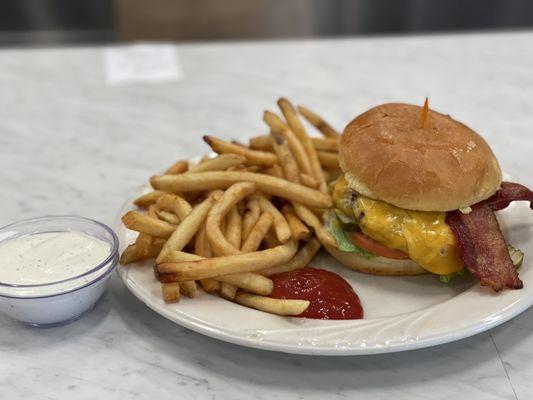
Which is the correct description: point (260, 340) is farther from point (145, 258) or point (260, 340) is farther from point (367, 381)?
point (145, 258)

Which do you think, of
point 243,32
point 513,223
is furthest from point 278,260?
point 243,32

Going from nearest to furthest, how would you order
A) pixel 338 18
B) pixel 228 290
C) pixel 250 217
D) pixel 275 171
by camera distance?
1. pixel 228 290
2. pixel 250 217
3. pixel 275 171
4. pixel 338 18

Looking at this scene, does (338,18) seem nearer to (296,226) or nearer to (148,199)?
(148,199)

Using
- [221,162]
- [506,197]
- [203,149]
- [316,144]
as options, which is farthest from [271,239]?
[203,149]

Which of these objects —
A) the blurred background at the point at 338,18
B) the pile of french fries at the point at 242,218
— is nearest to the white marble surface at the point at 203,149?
the pile of french fries at the point at 242,218

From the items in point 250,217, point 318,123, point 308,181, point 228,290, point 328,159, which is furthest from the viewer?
point 318,123

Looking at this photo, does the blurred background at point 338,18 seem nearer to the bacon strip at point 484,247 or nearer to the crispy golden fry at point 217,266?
the bacon strip at point 484,247

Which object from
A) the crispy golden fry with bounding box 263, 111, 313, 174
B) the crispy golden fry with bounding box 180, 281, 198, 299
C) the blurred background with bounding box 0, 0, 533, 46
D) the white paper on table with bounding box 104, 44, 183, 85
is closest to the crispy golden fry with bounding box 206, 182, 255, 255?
the crispy golden fry with bounding box 180, 281, 198, 299
